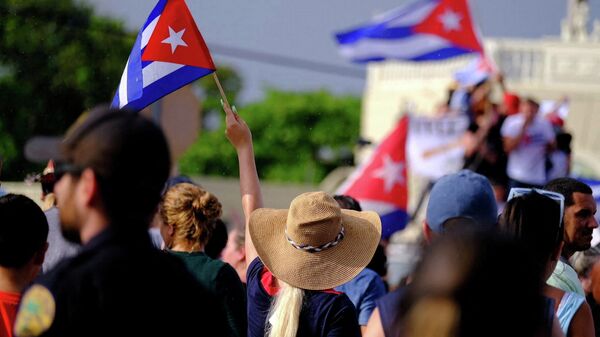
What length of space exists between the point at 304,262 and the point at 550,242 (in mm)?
851

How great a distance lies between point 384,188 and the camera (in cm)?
943

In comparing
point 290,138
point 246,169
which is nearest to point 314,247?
point 246,169

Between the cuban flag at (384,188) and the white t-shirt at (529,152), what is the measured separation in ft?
4.44

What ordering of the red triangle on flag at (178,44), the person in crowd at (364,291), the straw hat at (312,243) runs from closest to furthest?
the straw hat at (312,243) → the person in crowd at (364,291) → the red triangle on flag at (178,44)

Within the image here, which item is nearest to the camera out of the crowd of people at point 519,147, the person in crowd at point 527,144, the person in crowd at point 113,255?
the person in crowd at point 113,255

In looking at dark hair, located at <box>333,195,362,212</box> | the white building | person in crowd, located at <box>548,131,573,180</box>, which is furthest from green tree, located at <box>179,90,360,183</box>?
dark hair, located at <box>333,195,362,212</box>

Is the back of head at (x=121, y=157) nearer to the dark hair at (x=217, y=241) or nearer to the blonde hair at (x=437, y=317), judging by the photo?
the blonde hair at (x=437, y=317)

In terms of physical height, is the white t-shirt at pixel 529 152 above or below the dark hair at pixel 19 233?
below

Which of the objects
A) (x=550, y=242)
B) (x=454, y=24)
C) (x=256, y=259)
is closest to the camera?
(x=550, y=242)

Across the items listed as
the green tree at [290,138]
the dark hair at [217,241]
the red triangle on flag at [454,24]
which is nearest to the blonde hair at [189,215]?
the dark hair at [217,241]

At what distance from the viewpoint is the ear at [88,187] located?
8.68 feet

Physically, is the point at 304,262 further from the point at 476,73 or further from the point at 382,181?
the point at 476,73

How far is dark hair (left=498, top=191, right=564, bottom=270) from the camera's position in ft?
12.0

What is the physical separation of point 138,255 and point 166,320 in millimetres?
160
